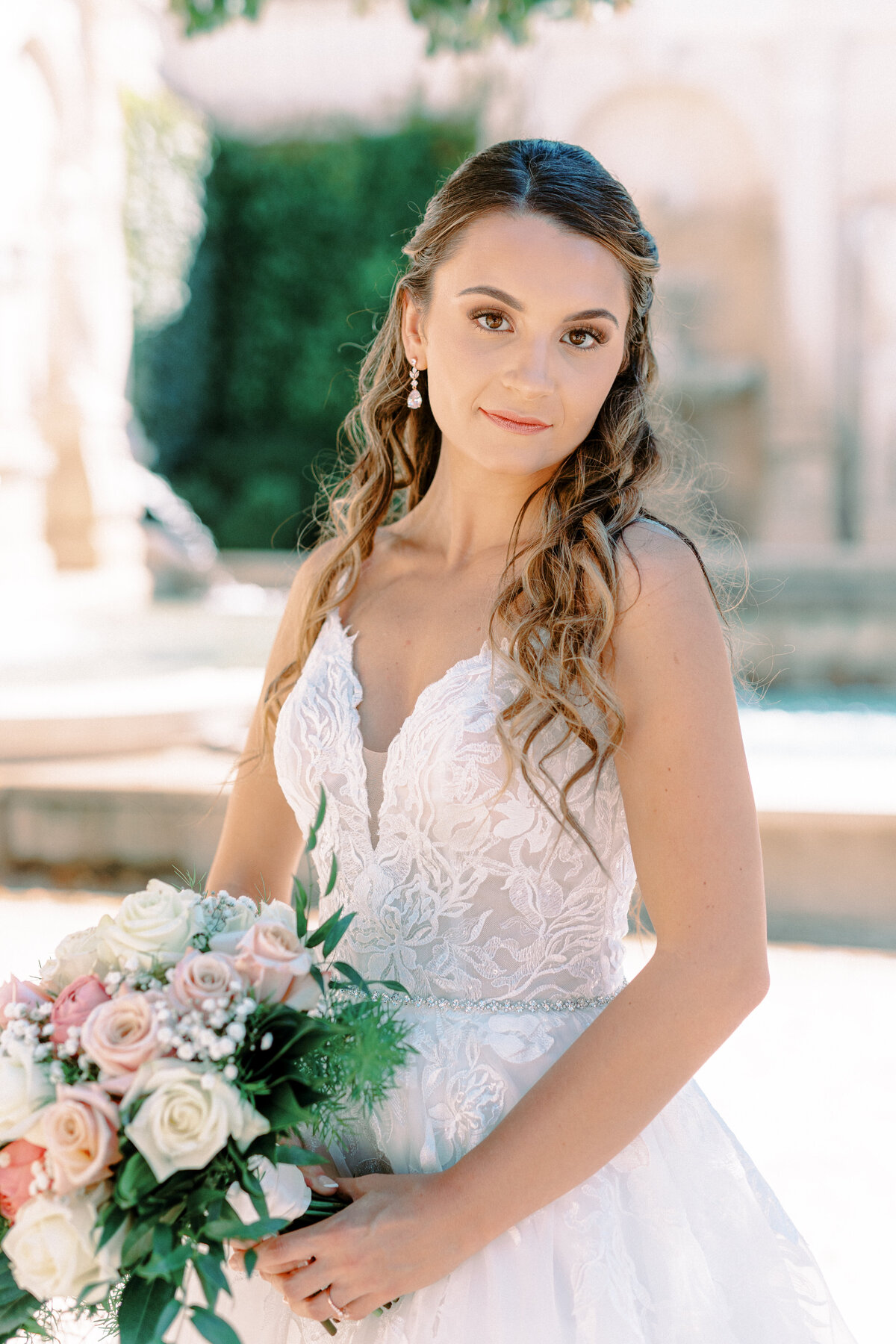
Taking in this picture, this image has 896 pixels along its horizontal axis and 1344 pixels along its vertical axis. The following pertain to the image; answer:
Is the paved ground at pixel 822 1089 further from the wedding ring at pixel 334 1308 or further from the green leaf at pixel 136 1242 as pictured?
the green leaf at pixel 136 1242

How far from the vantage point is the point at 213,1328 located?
121 cm

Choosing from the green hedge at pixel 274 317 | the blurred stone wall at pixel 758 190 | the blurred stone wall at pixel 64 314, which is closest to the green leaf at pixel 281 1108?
the blurred stone wall at pixel 64 314

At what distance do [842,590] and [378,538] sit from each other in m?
8.25

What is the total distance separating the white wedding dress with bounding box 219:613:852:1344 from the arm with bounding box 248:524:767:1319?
0.41 ft

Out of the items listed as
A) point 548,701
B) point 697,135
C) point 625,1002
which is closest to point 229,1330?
point 625,1002

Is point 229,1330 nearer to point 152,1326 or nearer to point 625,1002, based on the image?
point 152,1326

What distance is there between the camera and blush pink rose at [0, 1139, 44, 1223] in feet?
4.19

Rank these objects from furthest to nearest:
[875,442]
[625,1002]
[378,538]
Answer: [875,442]
[378,538]
[625,1002]

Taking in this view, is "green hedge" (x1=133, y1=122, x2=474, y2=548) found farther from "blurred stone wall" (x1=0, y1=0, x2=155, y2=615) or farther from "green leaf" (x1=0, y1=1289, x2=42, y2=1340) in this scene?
"green leaf" (x1=0, y1=1289, x2=42, y2=1340)

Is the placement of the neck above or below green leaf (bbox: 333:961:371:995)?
above

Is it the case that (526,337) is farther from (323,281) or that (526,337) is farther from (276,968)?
(323,281)

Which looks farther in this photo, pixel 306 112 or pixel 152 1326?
pixel 306 112

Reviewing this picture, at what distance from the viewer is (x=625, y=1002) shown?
153 centimetres

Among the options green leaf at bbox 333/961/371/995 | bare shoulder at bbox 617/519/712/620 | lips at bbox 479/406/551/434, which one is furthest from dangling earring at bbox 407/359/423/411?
green leaf at bbox 333/961/371/995
